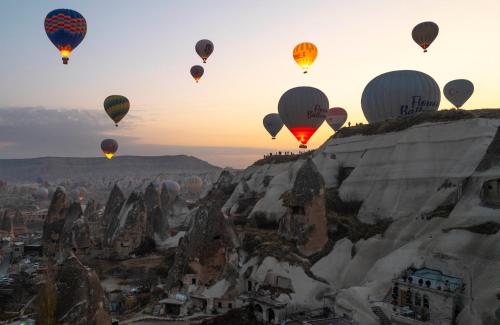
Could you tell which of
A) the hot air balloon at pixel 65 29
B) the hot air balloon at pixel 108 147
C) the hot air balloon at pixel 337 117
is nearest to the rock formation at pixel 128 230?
the hot air balloon at pixel 65 29

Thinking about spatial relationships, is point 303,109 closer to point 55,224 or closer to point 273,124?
point 273,124

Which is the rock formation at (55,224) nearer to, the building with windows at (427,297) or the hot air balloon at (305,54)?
the hot air balloon at (305,54)

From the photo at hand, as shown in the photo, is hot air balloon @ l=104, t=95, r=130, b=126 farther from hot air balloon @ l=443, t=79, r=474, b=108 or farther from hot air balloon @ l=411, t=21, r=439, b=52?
hot air balloon @ l=443, t=79, r=474, b=108

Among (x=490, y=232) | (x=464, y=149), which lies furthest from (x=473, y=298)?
(x=464, y=149)

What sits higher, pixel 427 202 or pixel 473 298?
pixel 427 202

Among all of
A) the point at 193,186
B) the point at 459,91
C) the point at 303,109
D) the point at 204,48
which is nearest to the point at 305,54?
the point at 303,109

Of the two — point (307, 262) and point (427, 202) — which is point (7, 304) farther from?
point (427, 202)

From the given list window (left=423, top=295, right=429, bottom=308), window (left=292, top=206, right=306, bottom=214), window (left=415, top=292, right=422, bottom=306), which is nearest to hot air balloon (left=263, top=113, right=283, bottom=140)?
window (left=292, top=206, right=306, bottom=214)
